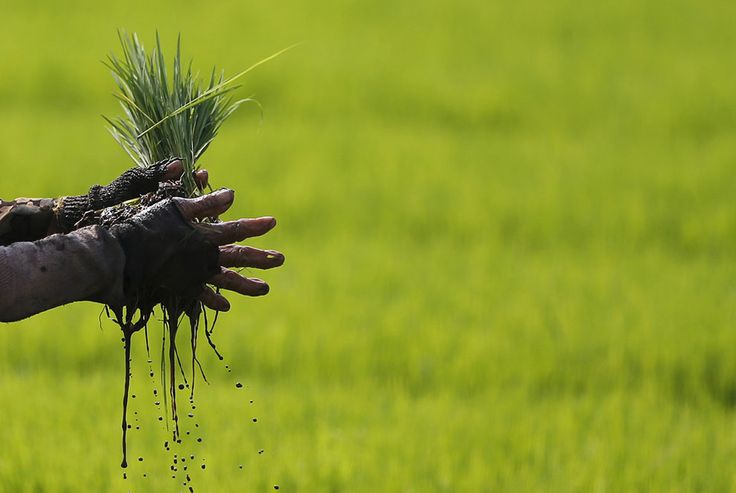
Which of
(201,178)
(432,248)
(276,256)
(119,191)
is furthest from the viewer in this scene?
(432,248)

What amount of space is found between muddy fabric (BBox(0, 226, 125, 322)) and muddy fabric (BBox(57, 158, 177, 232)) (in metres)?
0.34

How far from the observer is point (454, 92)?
30.8 feet

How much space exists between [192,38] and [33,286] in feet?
26.0

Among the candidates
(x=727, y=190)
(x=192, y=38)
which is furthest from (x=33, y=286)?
(x=192, y=38)

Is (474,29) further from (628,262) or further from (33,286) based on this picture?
(33,286)

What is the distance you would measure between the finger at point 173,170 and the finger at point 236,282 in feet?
0.84

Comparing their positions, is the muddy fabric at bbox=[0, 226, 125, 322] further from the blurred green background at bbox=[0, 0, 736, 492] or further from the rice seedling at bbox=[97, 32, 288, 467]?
the blurred green background at bbox=[0, 0, 736, 492]

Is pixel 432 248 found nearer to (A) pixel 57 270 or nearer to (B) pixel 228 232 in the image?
(B) pixel 228 232

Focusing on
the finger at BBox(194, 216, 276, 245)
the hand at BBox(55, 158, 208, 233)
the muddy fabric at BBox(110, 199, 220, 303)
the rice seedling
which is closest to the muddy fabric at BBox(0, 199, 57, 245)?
the hand at BBox(55, 158, 208, 233)

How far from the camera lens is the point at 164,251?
2525 mm

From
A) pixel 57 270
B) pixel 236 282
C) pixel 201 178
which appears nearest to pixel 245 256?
pixel 236 282

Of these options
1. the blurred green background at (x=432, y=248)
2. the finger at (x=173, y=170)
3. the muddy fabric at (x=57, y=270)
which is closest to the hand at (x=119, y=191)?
the finger at (x=173, y=170)

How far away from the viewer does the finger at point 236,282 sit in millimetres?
2779

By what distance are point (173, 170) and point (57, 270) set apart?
1.60 feet
